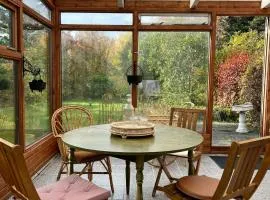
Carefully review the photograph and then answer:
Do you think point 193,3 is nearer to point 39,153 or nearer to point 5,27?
point 5,27

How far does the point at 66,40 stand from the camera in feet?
16.7

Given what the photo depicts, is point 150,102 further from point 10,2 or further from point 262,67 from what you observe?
point 10,2

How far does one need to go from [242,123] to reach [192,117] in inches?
86.0

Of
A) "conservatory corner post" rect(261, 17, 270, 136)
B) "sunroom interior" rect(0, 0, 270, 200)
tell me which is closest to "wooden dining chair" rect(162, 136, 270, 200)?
"sunroom interior" rect(0, 0, 270, 200)

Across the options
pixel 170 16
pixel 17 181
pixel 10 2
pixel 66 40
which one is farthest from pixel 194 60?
pixel 17 181

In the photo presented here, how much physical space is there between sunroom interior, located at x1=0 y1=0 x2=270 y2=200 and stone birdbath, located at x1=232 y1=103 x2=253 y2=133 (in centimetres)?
2

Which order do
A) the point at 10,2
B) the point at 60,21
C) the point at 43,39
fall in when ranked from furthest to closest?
1. the point at 60,21
2. the point at 43,39
3. the point at 10,2

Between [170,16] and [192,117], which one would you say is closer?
[192,117]

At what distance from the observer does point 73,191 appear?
2.13m

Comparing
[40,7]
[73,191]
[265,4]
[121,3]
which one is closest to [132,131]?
[73,191]

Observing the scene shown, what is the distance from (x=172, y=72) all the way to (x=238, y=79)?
114 centimetres

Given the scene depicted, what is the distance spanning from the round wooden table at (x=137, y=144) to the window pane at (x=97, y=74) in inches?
90.7

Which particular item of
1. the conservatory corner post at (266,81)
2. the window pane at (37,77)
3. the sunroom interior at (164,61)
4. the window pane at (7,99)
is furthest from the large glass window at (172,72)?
the window pane at (7,99)

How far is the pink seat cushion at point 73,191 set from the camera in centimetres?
204
